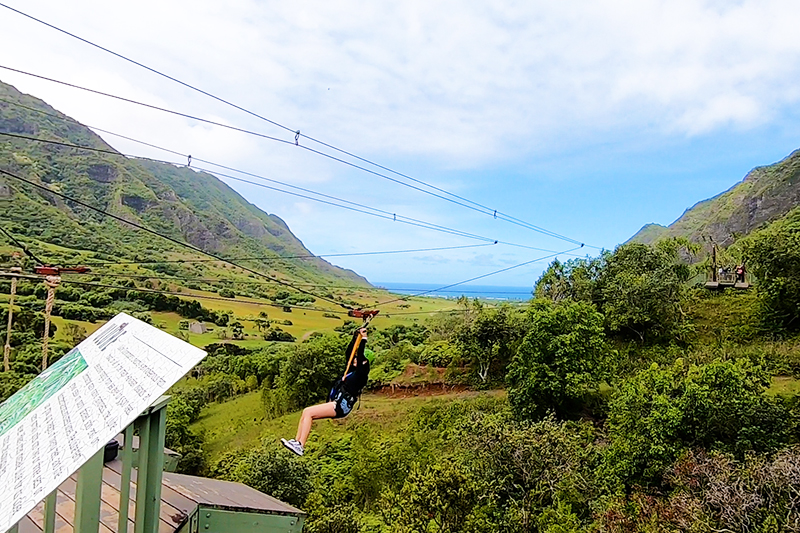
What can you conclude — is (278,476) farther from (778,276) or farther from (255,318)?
(255,318)

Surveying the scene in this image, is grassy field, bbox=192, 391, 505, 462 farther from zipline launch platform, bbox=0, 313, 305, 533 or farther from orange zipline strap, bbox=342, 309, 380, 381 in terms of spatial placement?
zipline launch platform, bbox=0, 313, 305, 533

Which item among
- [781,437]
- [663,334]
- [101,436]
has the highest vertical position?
[101,436]

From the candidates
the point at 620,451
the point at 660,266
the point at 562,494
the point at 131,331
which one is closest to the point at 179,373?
the point at 131,331

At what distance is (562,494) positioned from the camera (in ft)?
32.6

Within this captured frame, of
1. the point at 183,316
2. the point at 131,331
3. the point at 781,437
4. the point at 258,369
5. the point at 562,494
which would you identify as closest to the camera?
the point at 131,331

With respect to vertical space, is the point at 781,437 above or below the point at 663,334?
below

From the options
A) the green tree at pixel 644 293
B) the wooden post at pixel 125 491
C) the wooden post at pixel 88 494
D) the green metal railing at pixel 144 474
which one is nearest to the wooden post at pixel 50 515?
the green metal railing at pixel 144 474

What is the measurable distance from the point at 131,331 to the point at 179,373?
2.41 ft

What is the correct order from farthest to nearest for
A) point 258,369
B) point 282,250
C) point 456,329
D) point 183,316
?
point 282,250 → point 183,316 → point 258,369 → point 456,329

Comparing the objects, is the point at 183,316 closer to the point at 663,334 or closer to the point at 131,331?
the point at 663,334

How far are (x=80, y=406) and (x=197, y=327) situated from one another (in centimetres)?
4716

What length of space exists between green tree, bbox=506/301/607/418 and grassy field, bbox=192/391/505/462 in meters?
3.46

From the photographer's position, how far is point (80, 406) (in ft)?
5.26

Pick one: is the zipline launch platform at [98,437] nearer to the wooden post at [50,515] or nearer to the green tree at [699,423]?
the wooden post at [50,515]
